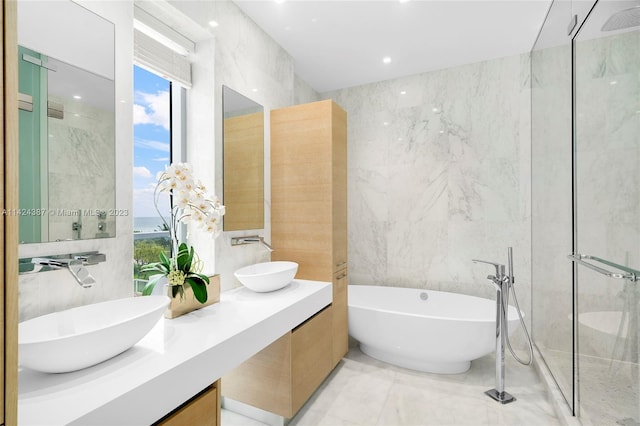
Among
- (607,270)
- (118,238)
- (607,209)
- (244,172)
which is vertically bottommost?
(607,270)

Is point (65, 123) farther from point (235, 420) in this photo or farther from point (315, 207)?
point (235, 420)

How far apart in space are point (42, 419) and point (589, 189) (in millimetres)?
2335

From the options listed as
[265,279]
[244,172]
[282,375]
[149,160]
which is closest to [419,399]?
[282,375]

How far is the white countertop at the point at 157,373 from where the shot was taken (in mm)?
811

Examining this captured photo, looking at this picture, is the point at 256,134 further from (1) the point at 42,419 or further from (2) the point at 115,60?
(1) the point at 42,419

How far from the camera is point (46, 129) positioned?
121 cm

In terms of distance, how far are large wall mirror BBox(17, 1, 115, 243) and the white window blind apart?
0.31 m

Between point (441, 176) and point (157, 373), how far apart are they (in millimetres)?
2905

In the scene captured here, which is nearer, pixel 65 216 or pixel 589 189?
pixel 65 216

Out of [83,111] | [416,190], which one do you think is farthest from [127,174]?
[416,190]

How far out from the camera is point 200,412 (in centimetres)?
113

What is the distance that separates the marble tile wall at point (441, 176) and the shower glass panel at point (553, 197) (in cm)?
15

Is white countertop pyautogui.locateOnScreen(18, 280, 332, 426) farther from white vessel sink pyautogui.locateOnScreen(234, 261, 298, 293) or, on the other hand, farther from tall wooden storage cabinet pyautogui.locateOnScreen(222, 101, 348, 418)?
tall wooden storage cabinet pyautogui.locateOnScreen(222, 101, 348, 418)

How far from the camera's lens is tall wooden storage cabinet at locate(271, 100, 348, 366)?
2359 millimetres
